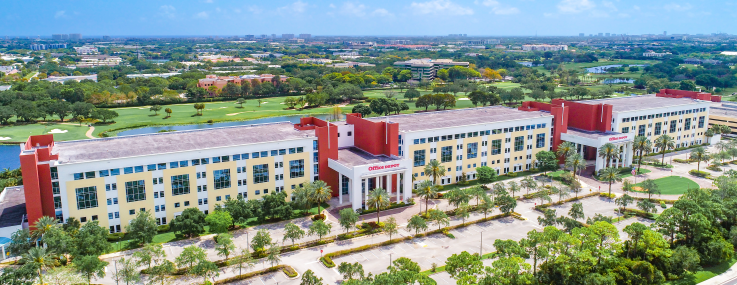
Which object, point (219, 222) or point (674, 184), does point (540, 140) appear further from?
point (219, 222)

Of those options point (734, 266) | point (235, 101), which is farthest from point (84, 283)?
point (235, 101)

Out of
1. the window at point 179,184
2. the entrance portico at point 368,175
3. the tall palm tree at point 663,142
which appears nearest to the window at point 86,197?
the window at point 179,184

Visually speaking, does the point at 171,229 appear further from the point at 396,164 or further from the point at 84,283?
the point at 396,164

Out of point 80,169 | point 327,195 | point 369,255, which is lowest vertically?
point 369,255

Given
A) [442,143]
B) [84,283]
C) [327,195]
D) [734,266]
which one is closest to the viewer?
[84,283]

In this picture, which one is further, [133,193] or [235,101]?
[235,101]

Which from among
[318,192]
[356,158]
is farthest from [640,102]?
[318,192]
